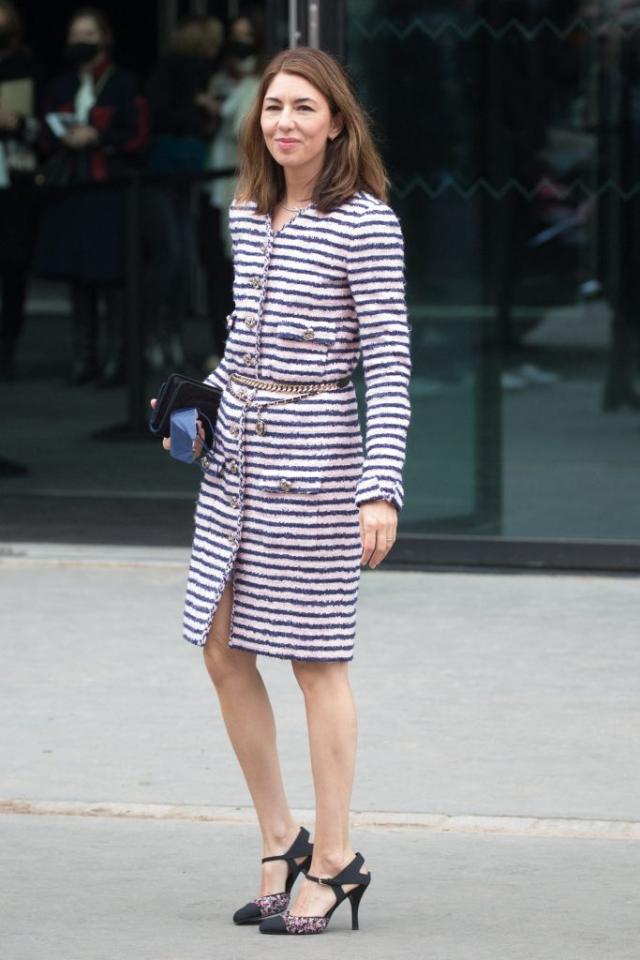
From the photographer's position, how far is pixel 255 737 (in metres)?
4.61

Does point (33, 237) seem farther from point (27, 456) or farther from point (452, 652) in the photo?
point (452, 652)

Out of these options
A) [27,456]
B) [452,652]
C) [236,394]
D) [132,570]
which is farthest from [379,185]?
[27,456]

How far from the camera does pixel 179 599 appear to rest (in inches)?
308

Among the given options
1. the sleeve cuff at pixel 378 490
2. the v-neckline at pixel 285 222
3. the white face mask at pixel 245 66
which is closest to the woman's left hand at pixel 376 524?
the sleeve cuff at pixel 378 490

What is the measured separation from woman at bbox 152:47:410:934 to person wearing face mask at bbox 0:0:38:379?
6744 mm

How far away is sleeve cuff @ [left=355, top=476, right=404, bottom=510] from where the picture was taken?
4.30m

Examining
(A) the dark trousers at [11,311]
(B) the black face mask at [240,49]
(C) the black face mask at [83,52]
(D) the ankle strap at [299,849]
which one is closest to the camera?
(D) the ankle strap at [299,849]

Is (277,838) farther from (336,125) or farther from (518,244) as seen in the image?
(518,244)

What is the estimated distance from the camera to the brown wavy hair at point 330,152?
4457 millimetres

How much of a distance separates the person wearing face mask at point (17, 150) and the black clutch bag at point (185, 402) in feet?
22.0

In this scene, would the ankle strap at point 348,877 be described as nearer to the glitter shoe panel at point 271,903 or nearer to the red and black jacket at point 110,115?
the glitter shoe panel at point 271,903

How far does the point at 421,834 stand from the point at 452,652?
5.93 ft

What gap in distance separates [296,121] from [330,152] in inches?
4.7

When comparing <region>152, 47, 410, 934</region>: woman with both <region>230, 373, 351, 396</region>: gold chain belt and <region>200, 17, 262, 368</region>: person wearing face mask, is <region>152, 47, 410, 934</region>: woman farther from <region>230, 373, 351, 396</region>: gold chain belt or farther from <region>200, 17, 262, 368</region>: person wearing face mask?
<region>200, 17, 262, 368</region>: person wearing face mask
